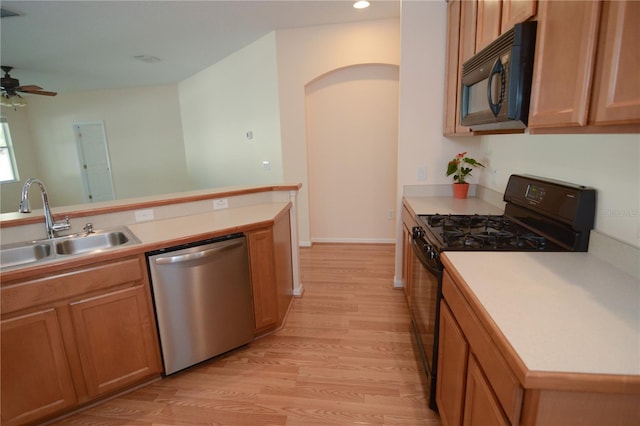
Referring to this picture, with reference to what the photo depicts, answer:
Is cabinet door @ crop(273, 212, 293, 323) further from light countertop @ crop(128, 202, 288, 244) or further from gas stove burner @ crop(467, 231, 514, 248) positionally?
gas stove burner @ crop(467, 231, 514, 248)

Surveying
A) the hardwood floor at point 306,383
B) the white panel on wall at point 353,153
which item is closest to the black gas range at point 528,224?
the hardwood floor at point 306,383

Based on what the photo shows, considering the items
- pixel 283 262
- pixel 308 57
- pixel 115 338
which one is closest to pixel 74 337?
pixel 115 338

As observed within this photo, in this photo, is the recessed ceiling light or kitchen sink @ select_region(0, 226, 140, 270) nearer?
kitchen sink @ select_region(0, 226, 140, 270)

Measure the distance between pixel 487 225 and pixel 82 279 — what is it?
2.22 m

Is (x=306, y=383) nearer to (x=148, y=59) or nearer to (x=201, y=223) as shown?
(x=201, y=223)

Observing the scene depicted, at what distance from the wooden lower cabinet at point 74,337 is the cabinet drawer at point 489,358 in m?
1.64

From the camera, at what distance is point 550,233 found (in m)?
1.61

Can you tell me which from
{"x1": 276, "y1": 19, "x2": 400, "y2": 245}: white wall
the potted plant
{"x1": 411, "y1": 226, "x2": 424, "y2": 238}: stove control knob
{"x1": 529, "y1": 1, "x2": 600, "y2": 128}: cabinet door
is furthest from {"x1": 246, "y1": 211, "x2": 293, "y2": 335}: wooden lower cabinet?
{"x1": 276, "y1": 19, "x2": 400, "y2": 245}: white wall

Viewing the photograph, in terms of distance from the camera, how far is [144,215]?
236 centimetres

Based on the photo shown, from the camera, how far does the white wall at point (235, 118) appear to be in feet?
14.0

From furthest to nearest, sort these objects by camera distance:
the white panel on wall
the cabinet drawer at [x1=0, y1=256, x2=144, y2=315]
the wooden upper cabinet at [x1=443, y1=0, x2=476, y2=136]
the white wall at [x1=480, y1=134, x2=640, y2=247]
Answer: the white panel on wall, the wooden upper cabinet at [x1=443, y1=0, x2=476, y2=136], the cabinet drawer at [x1=0, y1=256, x2=144, y2=315], the white wall at [x1=480, y1=134, x2=640, y2=247]

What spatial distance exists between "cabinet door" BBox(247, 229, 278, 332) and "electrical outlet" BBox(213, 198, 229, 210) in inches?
24.1

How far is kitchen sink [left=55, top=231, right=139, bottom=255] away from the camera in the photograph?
6.56 feet

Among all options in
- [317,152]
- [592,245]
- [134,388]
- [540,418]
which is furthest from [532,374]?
[317,152]
